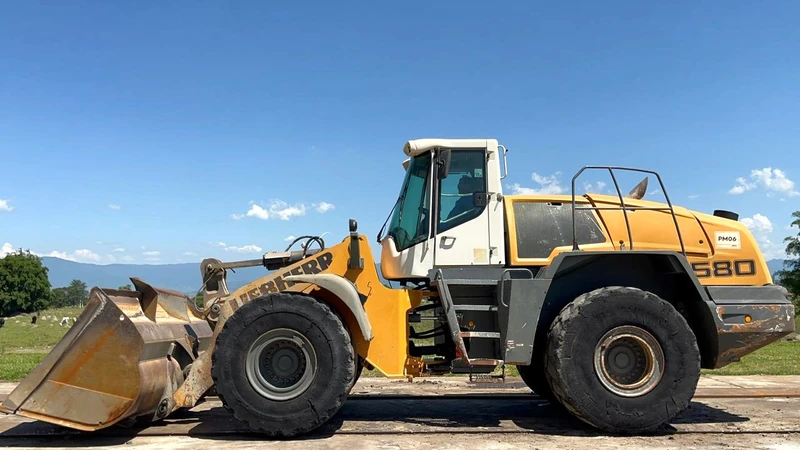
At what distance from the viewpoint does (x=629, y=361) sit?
5840 mm

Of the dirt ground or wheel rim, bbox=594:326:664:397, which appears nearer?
the dirt ground

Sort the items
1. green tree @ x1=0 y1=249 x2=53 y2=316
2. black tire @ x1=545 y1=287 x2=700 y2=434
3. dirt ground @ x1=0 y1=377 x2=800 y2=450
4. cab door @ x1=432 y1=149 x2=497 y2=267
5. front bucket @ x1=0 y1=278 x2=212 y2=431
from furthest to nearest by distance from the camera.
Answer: green tree @ x1=0 y1=249 x2=53 y2=316, cab door @ x1=432 y1=149 x2=497 y2=267, black tire @ x1=545 y1=287 x2=700 y2=434, dirt ground @ x1=0 y1=377 x2=800 y2=450, front bucket @ x1=0 y1=278 x2=212 y2=431

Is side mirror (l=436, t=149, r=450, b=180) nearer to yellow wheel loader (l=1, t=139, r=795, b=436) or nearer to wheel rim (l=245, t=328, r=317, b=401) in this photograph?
yellow wheel loader (l=1, t=139, r=795, b=436)

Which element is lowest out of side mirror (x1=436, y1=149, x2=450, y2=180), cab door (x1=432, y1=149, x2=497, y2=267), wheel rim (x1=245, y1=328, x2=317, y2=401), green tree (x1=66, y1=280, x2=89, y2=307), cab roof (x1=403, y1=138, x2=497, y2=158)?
green tree (x1=66, y1=280, x2=89, y2=307)

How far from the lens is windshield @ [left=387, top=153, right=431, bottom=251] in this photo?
249 inches

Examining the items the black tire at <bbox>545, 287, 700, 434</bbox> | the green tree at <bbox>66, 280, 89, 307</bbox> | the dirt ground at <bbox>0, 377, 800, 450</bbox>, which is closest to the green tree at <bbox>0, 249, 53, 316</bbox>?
the green tree at <bbox>66, 280, 89, 307</bbox>

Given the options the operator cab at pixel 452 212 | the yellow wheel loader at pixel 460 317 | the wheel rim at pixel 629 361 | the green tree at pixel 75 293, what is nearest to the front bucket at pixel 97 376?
the yellow wheel loader at pixel 460 317

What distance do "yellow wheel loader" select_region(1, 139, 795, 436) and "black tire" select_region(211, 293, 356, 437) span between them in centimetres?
1

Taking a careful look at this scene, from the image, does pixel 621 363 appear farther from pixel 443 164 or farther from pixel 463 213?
pixel 443 164

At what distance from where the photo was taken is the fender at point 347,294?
5.73 m

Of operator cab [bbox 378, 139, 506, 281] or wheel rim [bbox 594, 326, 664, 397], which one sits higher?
operator cab [bbox 378, 139, 506, 281]

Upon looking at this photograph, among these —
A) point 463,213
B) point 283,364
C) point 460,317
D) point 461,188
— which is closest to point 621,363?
point 460,317

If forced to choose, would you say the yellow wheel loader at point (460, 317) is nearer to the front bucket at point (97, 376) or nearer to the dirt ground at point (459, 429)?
the front bucket at point (97, 376)

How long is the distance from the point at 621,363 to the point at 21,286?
85.4 meters
